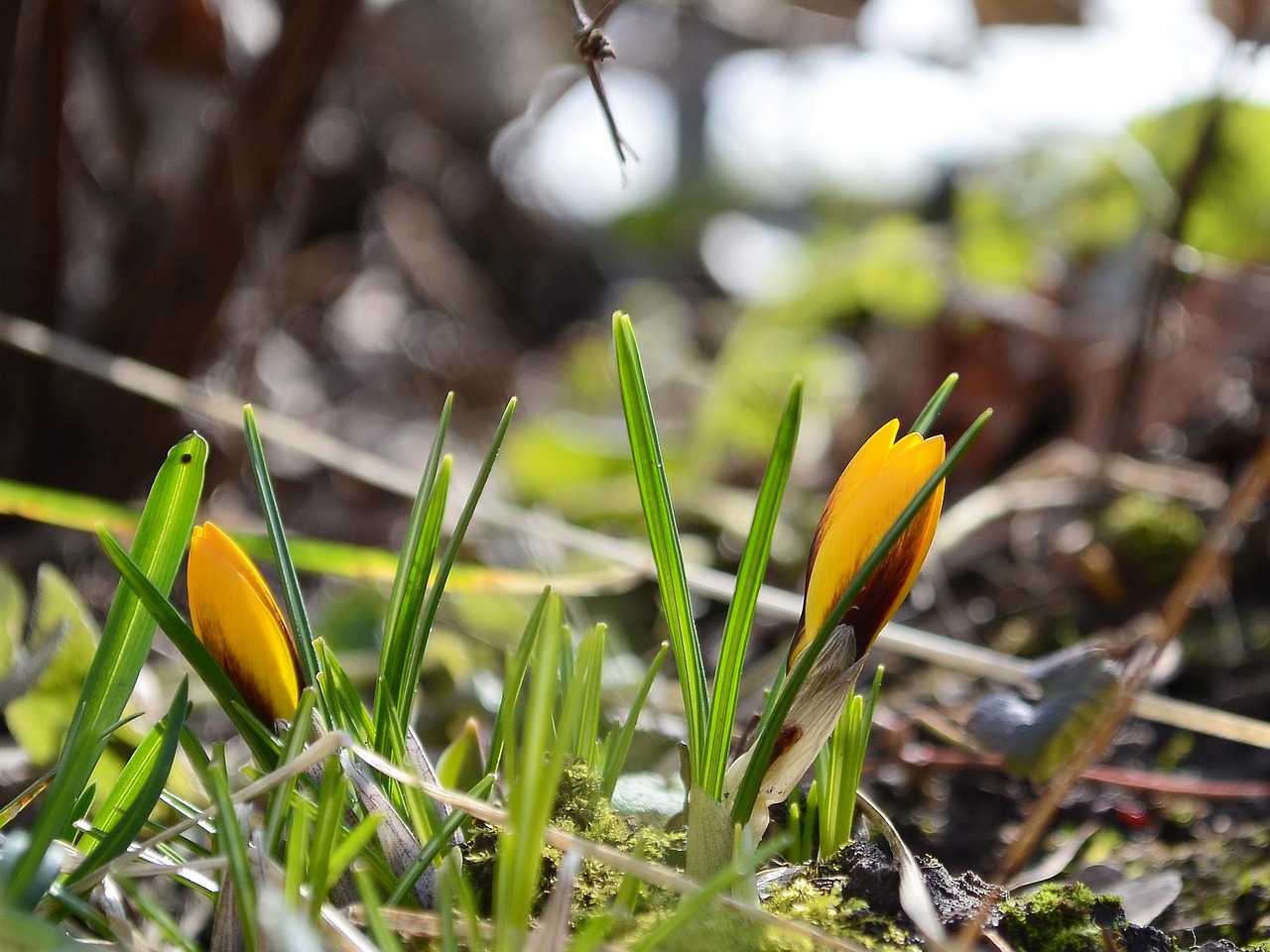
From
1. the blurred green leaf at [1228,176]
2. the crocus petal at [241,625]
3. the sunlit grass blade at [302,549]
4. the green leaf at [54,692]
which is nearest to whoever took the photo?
the crocus petal at [241,625]

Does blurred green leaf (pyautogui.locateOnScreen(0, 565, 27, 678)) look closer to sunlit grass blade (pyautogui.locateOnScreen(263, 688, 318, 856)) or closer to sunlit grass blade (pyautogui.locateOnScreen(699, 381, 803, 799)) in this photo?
sunlit grass blade (pyautogui.locateOnScreen(263, 688, 318, 856))

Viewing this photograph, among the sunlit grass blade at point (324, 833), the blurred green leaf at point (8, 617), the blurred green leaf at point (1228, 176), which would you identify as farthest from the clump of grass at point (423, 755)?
the blurred green leaf at point (1228, 176)

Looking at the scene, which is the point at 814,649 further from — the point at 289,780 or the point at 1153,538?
the point at 1153,538

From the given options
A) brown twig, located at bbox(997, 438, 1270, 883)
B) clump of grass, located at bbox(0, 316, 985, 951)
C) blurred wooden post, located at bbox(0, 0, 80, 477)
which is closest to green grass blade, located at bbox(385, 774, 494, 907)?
clump of grass, located at bbox(0, 316, 985, 951)

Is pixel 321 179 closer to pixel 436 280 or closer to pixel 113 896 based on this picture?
pixel 436 280

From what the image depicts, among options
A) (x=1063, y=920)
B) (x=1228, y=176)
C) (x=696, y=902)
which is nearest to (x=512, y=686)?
(x=696, y=902)

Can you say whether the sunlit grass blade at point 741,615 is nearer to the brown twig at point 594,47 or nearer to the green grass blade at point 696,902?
the green grass blade at point 696,902
